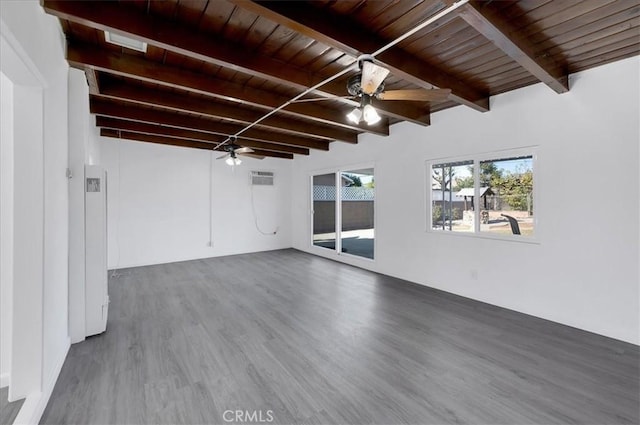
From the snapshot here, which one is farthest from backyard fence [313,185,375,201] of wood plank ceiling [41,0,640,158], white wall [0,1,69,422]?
white wall [0,1,69,422]

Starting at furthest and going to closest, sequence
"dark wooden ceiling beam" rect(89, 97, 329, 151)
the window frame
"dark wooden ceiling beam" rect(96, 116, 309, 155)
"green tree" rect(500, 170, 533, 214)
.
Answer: "dark wooden ceiling beam" rect(96, 116, 309, 155), "dark wooden ceiling beam" rect(89, 97, 329, 151), "green tree" rect(500, 170, 533, 214), the window frame

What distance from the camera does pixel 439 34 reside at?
7.90 feet

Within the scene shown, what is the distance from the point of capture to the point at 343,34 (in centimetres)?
224

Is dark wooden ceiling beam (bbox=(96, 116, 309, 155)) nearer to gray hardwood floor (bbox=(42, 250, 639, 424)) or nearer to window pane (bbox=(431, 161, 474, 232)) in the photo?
gray hardwood floor (bbox=(42, 250, 639, 424))

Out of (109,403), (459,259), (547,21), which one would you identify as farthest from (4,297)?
(459,259)

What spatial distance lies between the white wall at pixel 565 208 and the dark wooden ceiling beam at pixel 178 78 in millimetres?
2011

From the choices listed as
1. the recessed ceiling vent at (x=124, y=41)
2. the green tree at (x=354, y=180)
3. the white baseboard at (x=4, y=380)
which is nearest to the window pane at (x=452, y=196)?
the green tree at (x=354, y=180)

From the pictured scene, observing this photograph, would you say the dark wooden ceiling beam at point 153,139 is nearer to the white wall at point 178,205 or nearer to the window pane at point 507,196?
the white wall at point 178,205

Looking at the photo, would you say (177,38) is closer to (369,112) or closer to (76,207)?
(369,112)

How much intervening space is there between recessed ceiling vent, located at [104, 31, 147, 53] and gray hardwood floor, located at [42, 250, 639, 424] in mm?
2718

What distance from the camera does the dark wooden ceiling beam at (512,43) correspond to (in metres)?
1.94

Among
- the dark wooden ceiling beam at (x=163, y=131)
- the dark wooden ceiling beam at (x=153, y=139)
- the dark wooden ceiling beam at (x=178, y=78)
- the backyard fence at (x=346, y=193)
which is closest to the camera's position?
the dark wooden ceiling beam at (x=178, y=78)

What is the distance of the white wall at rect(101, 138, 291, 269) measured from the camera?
568 centimetres

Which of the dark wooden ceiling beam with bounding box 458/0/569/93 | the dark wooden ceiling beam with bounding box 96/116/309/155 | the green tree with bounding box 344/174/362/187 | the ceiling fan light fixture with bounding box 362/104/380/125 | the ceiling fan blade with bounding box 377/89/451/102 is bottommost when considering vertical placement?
the green tree with bounding box 344/174/362/187
